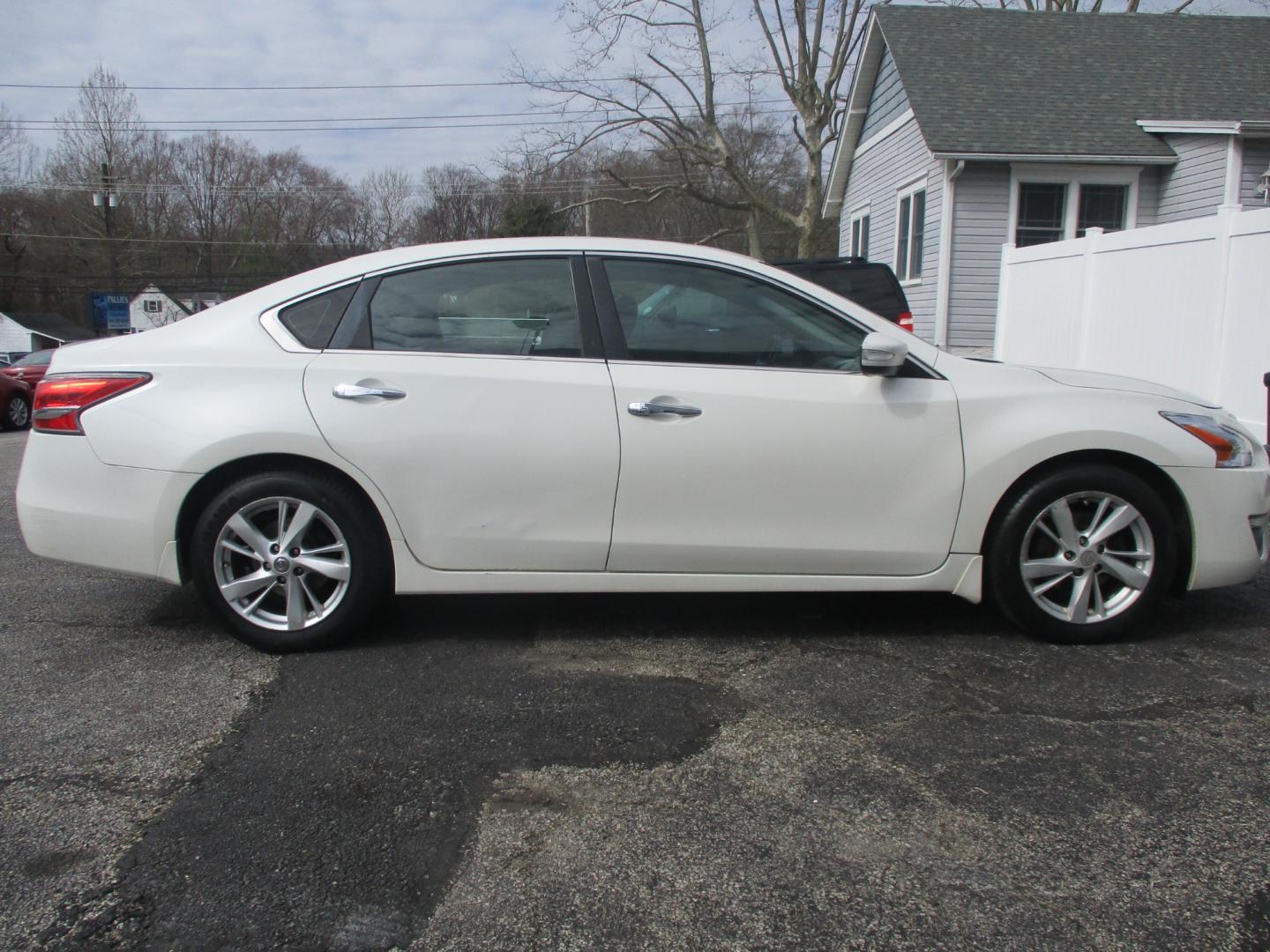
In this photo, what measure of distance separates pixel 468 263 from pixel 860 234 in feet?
64.1

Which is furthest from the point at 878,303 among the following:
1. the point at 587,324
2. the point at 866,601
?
the point at 587,324

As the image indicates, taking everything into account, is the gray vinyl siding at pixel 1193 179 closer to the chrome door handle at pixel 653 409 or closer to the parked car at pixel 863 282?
the parked car at pixel 863 282

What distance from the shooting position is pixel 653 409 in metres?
3.79

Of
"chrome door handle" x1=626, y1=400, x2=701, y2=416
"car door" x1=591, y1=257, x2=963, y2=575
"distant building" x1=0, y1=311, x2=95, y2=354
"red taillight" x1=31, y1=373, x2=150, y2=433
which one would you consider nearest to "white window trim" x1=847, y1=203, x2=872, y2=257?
"car door" x1=591, y1=257, x2=963, y2=575

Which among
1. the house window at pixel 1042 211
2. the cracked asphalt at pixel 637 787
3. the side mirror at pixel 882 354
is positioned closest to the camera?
the cracked asphalt at pixel 637 787

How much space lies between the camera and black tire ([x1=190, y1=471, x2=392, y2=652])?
12.4 ft

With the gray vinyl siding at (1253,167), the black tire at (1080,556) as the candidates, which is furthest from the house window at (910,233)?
the black tire at (1080,556)

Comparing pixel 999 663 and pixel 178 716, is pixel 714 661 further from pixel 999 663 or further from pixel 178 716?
pixel 178 716

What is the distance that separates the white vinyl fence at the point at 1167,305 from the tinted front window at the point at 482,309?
6494 millimetres

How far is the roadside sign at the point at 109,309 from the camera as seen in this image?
54.2 metres

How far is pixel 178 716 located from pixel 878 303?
7.04 m

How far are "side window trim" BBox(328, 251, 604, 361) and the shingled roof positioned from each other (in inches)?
514

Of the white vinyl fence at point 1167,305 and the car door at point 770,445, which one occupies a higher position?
the white vinyl fence at point 1167,305

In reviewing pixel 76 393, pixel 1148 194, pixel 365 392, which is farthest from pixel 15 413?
pixel 1148 194
